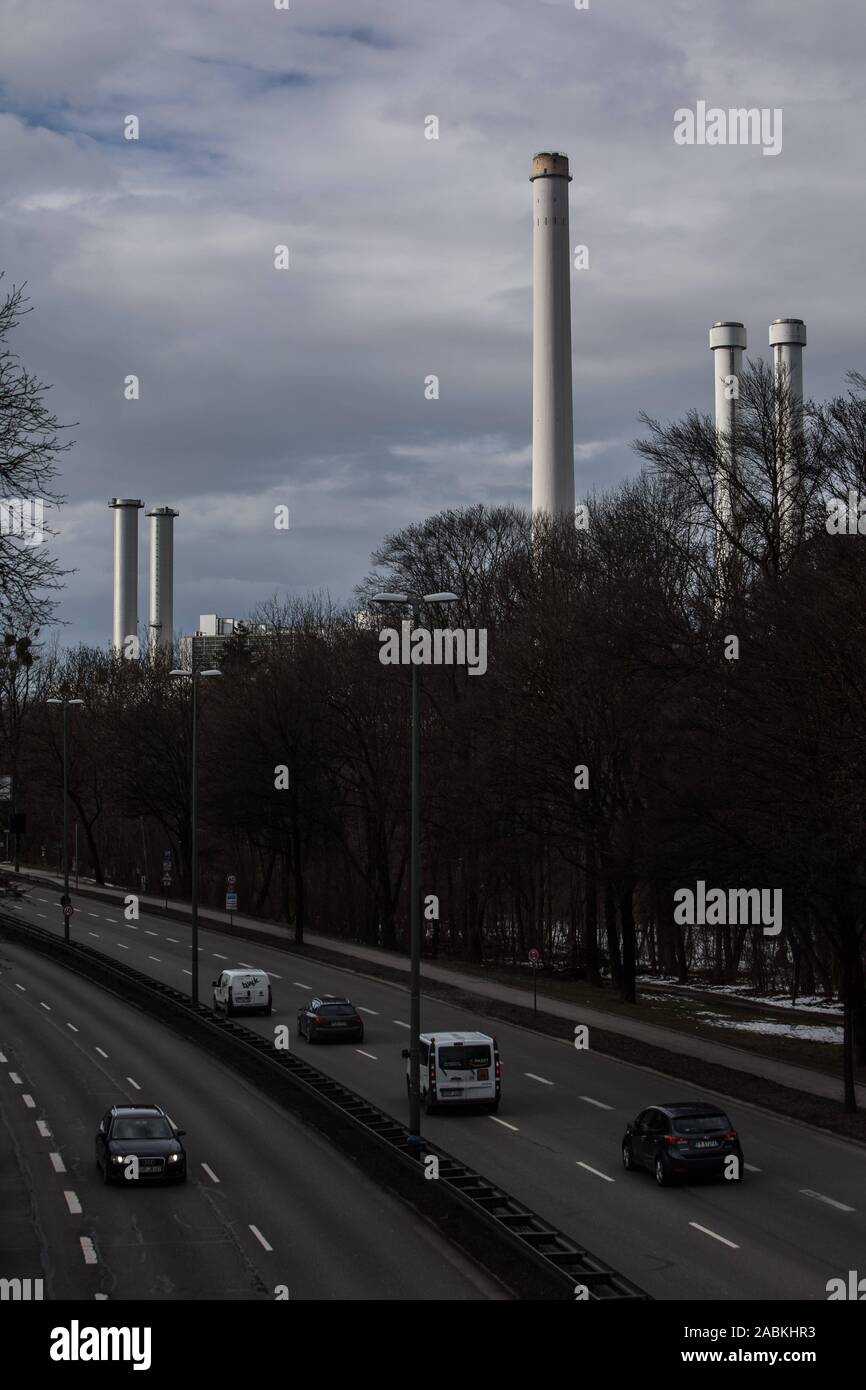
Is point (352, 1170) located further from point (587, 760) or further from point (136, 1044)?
point (587, 760)

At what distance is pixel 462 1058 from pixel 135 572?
112708 millimetres

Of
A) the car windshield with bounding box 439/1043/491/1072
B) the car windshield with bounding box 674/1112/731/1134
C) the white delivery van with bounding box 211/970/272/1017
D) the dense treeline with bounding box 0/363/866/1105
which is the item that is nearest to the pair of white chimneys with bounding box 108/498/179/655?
the dense treeline with bounding box 0/363/866/1105

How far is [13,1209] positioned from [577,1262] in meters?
9.94

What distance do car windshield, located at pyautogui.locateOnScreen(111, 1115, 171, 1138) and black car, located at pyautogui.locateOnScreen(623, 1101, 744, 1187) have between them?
28.1ft

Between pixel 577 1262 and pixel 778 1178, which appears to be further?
pixel 778 1178

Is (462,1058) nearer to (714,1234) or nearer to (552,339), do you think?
(714,1234)

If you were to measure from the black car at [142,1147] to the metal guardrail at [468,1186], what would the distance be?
3837 millimetres

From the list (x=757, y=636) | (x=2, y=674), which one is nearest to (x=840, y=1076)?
(x=757, y=636)

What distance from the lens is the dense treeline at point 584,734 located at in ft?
116

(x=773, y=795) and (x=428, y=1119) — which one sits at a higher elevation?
(x=773, y=795)

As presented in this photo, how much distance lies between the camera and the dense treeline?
35375 mm

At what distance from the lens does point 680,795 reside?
4147cm

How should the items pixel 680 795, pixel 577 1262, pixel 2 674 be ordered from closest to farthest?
pixel 577 1262 → pixel 2 674 → pixel 680 795

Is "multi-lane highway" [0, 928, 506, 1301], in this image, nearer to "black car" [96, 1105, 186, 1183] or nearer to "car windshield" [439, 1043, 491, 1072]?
"black car" [96, 1105, 186, 1183]
